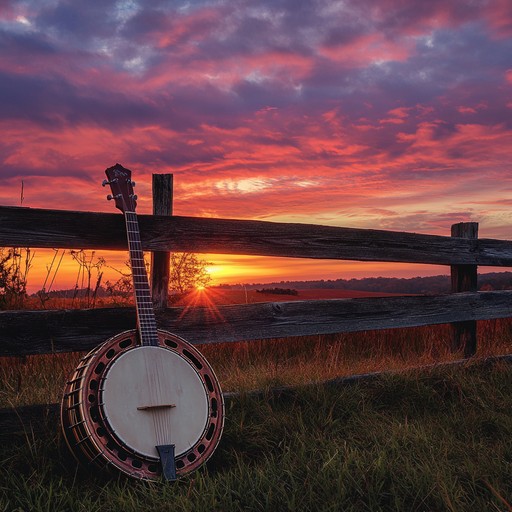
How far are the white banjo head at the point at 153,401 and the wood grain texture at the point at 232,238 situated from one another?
1.20 meters

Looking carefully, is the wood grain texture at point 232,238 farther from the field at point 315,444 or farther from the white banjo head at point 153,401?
the white banjo head at point 153,401

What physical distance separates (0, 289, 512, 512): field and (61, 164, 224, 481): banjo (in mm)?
159

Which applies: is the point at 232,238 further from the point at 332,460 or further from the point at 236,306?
the point at 332,460

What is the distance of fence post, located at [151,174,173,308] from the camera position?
4.55m

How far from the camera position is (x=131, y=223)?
13.0 feet

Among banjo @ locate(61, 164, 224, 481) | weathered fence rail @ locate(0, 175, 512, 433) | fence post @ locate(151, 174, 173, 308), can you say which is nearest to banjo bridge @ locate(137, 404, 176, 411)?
banjo @ locate(61, 164, 224, 481)

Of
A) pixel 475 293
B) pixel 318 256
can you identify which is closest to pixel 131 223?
pixel 318 256

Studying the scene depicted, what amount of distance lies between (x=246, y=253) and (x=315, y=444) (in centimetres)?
180

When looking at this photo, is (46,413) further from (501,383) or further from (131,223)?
(501,383)

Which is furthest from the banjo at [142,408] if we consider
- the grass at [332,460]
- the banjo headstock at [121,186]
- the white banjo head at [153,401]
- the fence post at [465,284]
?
the fence post at [465,284]

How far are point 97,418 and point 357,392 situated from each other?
93.4 inches

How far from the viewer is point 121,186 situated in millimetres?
4020

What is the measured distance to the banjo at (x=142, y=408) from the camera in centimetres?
320

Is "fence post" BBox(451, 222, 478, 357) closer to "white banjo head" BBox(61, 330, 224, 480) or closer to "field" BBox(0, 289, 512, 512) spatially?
"field" BBox(0, 289, 512, 512)
